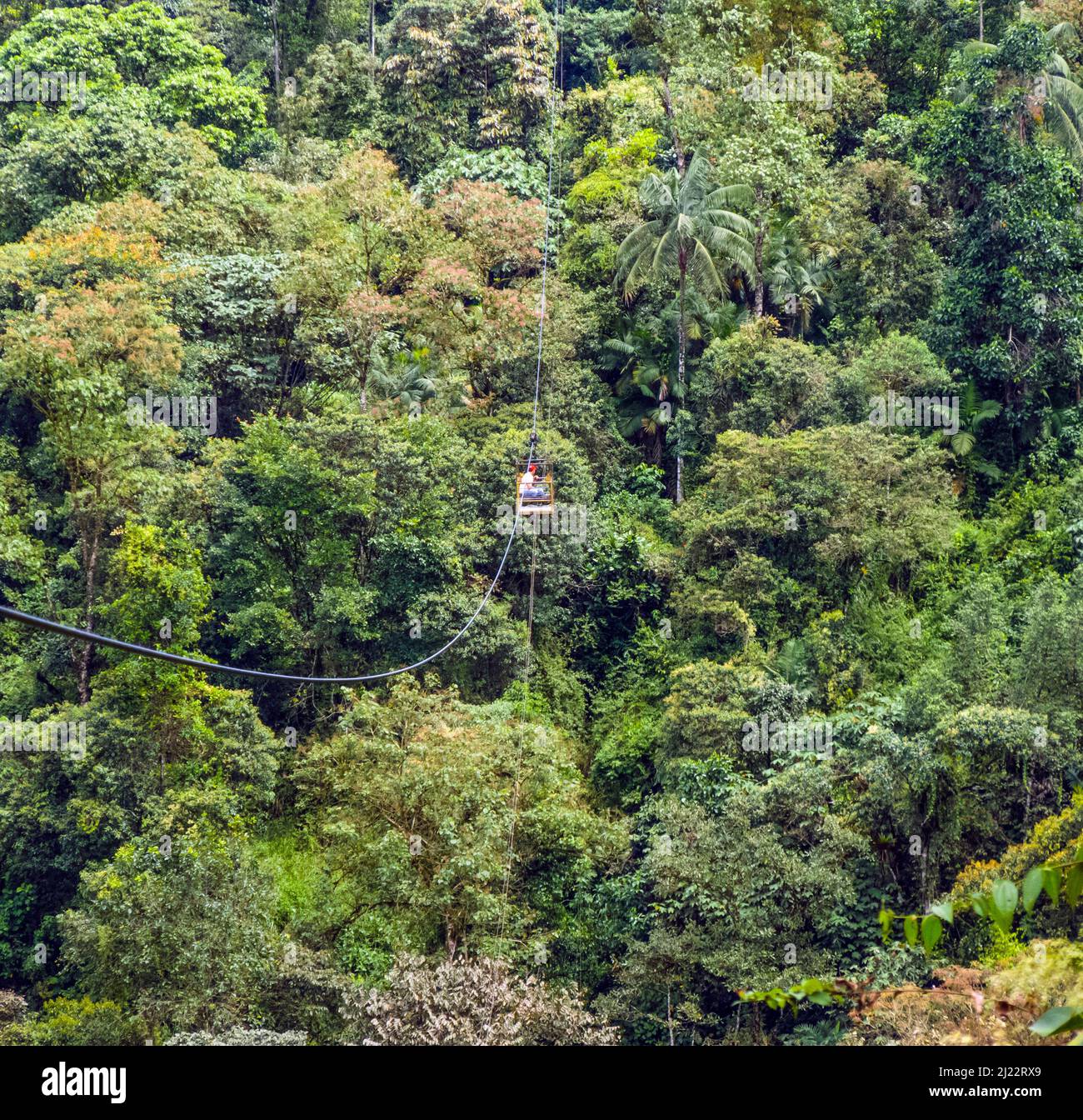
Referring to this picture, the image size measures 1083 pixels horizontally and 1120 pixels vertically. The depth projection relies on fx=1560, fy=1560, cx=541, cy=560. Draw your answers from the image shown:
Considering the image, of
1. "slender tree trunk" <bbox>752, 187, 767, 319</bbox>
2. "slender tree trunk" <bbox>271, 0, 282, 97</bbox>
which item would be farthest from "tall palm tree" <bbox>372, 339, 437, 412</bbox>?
"slender tree trunk" <bbox>271, 0, 282, 97</bbox>

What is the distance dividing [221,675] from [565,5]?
22616mm

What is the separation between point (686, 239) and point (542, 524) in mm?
6767

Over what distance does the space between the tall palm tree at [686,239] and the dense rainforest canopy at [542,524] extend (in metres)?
0.11

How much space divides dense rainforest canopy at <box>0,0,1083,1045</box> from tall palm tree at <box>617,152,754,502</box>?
108mm

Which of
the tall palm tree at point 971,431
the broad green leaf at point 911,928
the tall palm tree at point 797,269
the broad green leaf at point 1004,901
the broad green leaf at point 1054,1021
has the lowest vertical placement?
the broad green leaf at point 1054,1021

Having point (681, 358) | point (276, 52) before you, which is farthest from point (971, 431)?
point (276, 52)

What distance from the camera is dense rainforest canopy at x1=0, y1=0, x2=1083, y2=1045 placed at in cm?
1923

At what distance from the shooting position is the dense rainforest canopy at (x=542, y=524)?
1923 centimetres

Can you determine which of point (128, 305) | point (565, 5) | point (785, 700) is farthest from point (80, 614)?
point (565, 5)

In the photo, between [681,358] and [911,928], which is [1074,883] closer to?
[911,928]

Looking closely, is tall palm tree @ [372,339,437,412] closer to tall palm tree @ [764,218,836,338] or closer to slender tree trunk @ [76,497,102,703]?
slender tree trunk @ [76,497,102,703]

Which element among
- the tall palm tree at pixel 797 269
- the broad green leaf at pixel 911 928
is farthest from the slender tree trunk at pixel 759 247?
the broad green leaf at pixel 911 928

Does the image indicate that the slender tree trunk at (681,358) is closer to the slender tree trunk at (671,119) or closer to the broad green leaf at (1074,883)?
the slender tree trunk at (671,119)

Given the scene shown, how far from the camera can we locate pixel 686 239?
2909 centimetres
